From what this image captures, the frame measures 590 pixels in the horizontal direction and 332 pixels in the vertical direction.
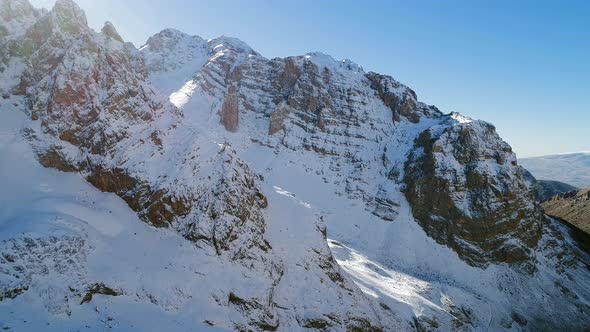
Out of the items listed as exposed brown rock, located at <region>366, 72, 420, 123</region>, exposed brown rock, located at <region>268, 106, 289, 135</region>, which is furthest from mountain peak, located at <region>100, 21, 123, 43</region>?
exposed brown rock, located at <region>366, 72, 420, 123</region>

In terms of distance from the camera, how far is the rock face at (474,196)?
221 ft

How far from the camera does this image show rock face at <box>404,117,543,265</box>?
6725 cm

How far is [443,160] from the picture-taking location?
75.5m

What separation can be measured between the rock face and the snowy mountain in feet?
0.97

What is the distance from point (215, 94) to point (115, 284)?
79.6m

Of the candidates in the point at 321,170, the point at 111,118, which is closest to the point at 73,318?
the point at 111,118

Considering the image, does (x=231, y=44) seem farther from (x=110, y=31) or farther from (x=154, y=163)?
(x=154, y=163)

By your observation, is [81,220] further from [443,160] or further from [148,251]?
[443,160]

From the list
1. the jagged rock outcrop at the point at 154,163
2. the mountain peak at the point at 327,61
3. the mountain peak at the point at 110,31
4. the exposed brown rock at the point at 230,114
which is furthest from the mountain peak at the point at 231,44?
the jagged rock outcrop at the point at 154,163

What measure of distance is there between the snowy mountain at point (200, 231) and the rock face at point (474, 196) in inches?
11.6

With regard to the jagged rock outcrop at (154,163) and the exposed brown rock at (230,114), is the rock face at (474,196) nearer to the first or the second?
the exposed brown rock at (230,114)

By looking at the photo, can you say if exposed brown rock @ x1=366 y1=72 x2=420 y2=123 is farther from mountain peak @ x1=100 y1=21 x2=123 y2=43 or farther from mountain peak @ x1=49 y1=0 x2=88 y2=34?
mountain peak @ x1=49 y1=0 x2=88 y2=34

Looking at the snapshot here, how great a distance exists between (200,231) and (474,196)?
198ft

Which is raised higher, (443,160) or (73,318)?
(443,160)
